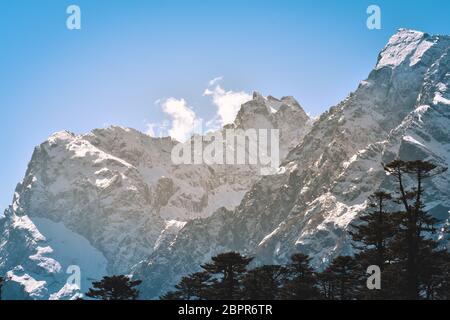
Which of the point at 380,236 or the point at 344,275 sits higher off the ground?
the point at 380,236

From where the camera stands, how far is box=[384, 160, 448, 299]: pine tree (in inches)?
1997

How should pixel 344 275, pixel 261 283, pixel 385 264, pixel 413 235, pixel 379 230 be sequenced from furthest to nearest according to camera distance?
1. pixel 344 275
2. pixel 261 283
3. pixel 385 264
4. pixel 379 230
5. pixel 413 235

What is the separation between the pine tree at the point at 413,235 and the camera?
1997 inches

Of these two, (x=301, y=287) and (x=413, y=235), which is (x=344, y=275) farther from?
(x=413, y=235)

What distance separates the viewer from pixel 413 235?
55.3 metres

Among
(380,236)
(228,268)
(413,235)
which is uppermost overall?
(380,236)

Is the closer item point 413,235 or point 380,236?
point 413,235

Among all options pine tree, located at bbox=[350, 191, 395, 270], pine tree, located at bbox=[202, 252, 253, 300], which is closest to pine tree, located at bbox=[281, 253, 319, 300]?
pine tree, located at bbox=[202, 252, 253, 300]

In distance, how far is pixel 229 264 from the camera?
65.9 metres

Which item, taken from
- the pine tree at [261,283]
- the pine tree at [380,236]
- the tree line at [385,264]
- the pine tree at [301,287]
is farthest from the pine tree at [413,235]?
the pine tree at [261,283]

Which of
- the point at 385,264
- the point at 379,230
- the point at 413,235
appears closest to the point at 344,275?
the point at 385,264

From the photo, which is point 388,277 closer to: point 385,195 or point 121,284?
point 385,195
